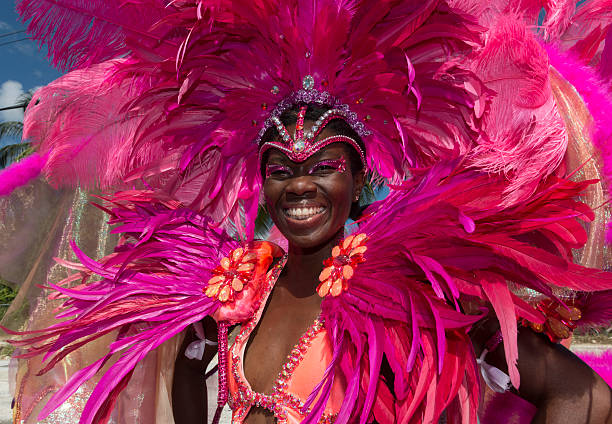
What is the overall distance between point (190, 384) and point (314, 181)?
1.06m

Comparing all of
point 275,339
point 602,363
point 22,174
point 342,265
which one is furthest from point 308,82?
point 602,363

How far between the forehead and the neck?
1.03ft

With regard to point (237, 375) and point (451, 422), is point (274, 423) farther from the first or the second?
point (451, 422)

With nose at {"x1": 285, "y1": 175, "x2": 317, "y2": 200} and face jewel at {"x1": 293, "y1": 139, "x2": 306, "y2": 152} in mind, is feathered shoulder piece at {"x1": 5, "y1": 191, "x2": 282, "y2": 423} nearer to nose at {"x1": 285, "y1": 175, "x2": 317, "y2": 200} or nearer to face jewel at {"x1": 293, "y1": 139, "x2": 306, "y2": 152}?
nose at {"x1": 285, "y1": 175, "x2": 317, "y2": 200}

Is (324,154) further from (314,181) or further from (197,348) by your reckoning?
(197,348)

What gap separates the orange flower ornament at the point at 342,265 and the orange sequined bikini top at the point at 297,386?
0.43 ft

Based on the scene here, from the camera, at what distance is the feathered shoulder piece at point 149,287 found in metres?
1.86

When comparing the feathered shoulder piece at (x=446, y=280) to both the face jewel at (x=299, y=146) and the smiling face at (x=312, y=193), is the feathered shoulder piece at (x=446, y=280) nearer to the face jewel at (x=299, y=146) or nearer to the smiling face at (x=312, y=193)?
the smiling face at (x=312, y=193)

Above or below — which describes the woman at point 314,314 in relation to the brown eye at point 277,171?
below

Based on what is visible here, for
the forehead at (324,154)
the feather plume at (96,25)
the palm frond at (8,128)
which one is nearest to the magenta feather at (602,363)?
the forehead at (324,154)

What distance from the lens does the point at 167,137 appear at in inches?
84.8

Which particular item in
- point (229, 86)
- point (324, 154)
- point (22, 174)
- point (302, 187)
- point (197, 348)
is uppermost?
point (229, 86)

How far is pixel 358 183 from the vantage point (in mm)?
1946

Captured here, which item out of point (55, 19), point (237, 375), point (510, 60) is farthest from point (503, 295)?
point (55, 19)
